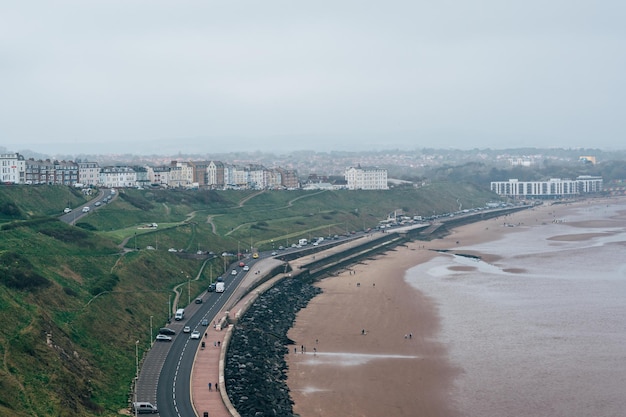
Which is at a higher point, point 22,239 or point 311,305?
point 22,239

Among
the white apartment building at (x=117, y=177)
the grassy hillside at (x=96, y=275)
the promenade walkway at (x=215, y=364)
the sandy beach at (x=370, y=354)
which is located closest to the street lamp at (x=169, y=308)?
the grassy hillside at (x=96, y=275)

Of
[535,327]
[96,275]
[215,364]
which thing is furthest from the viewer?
[535,327]

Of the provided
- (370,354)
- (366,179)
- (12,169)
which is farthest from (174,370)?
(366,179)

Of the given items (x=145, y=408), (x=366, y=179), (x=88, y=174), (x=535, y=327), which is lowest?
(x=535, y=327)

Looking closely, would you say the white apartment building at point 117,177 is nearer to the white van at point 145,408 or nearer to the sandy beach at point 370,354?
the sandy beach at point 370,354

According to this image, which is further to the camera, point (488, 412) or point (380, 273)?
point (380, 273)

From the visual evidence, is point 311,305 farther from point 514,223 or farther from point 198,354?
point 514,223

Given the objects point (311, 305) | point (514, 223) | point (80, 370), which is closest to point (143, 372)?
point (80, 370)

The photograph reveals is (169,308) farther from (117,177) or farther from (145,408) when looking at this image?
(117,177)
